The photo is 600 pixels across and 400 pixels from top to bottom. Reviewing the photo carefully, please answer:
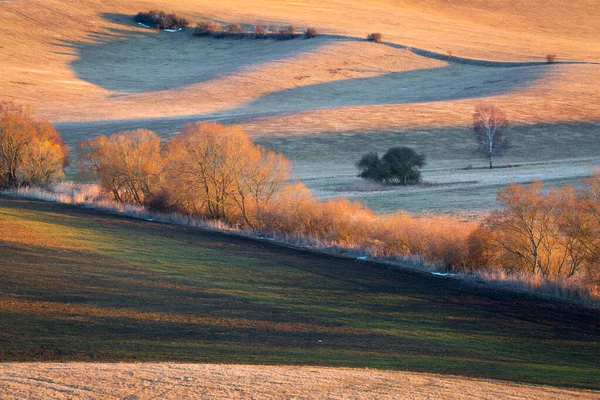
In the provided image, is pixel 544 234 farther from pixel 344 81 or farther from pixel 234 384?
pixel 344 81

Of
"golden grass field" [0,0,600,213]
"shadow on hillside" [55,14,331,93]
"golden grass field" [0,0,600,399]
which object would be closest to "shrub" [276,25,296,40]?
"shadow on hillside" [55,14,331,93]

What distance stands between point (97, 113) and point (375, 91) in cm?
3333

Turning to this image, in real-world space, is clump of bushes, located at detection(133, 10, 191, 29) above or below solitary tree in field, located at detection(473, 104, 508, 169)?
above

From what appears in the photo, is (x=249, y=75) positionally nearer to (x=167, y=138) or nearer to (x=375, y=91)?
(x=375, y=91)

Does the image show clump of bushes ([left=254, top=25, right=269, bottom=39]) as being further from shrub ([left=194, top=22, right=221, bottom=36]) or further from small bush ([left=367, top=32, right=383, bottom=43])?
small bush ([left=367, top=32, right=383, bottom=43])

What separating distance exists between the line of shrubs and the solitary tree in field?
57.7 metres

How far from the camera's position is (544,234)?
72.5 feet

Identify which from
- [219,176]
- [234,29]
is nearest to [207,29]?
[234,29]

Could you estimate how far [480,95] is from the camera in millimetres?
83188

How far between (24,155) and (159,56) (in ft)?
246

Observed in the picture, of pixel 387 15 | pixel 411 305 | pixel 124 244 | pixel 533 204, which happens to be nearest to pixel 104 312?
pixel 411 305

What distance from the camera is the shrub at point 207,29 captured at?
124m

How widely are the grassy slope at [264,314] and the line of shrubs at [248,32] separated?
314 feet

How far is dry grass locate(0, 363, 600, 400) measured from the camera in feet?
30.8
